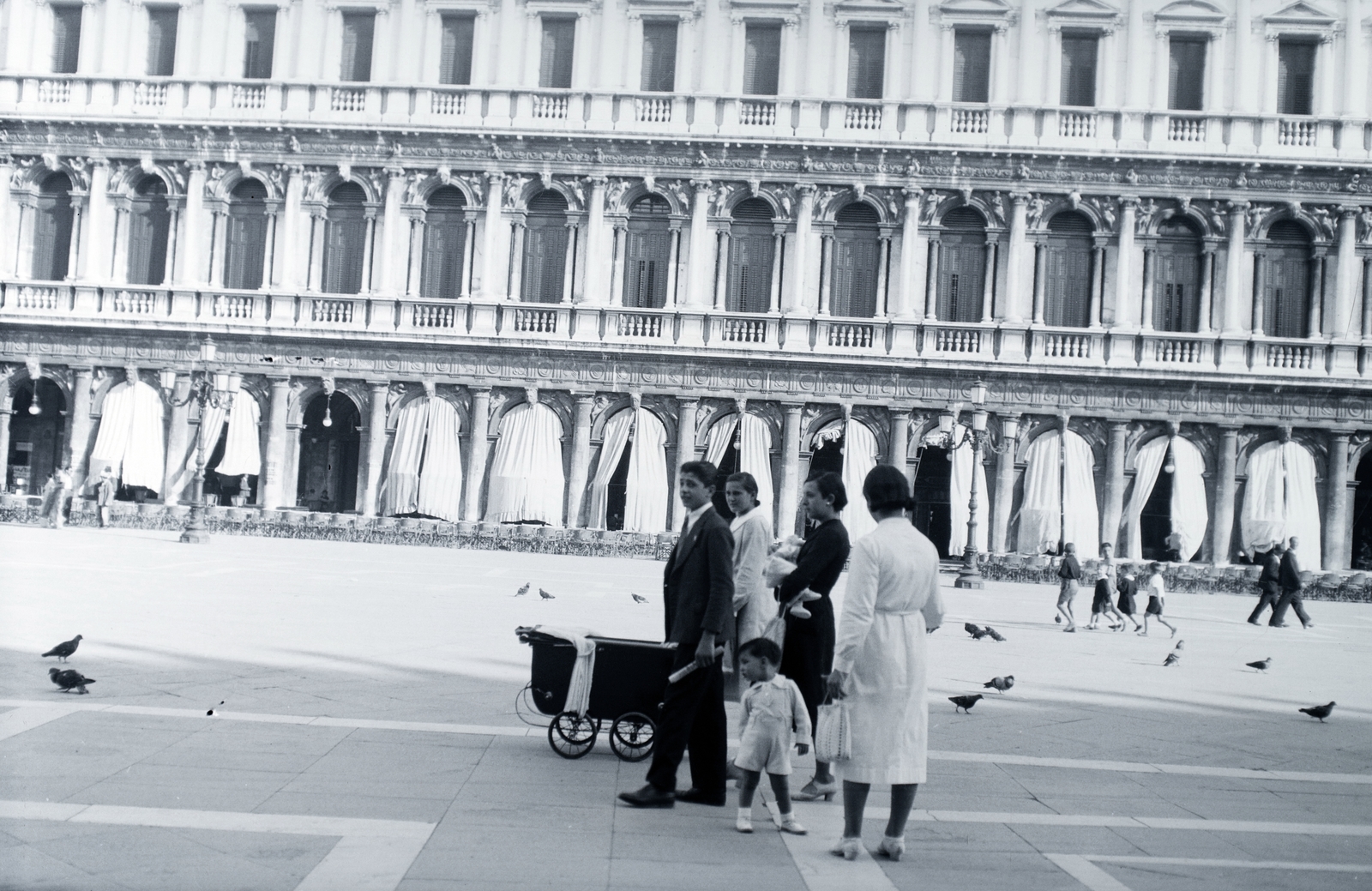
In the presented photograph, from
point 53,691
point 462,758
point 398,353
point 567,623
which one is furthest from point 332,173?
point 462,758

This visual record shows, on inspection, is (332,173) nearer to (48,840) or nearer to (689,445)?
(689,445)

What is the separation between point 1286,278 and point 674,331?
52.5 ft

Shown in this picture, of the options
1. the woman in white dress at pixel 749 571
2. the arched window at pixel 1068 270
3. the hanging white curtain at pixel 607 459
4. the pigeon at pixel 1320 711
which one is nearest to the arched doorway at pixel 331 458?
the hanging white curtain at pixel 607 459

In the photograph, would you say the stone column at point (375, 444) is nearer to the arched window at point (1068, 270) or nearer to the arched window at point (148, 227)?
the arched window at point (148, 227)

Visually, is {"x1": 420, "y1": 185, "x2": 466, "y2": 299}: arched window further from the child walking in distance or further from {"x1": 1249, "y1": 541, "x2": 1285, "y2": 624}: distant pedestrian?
the child walking in distance

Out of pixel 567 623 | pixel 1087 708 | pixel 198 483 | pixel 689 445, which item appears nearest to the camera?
pixel 1087 708

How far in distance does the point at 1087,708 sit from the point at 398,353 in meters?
26.4

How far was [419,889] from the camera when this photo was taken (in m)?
5.95

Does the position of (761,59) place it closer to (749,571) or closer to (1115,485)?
(1115,485)

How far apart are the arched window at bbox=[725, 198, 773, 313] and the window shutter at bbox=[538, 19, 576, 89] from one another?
19.6 ft

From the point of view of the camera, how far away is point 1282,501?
3378 centimetres

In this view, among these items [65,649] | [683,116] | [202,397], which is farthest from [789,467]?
[65,649]

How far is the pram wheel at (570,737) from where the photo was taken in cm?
905

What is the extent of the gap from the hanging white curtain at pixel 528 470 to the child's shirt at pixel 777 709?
1091 inches
